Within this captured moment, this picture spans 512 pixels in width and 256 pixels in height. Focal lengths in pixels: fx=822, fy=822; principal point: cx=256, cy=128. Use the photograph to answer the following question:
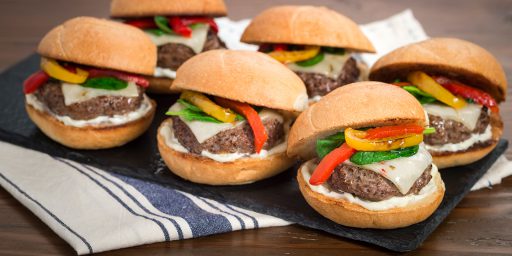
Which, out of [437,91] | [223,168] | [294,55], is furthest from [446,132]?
[223,168]

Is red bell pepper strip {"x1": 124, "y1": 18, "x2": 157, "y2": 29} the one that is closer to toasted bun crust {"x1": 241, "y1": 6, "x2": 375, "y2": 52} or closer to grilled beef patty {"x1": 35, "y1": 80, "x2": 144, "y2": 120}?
toasted bun crust {"x1": 241, "y1": 6, "x2": 375, "y2": 52}

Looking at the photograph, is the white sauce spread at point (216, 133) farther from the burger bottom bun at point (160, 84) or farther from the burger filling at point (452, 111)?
the burger bottom bun at point (160, 84)

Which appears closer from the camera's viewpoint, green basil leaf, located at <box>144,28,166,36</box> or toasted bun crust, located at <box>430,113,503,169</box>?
toasted bun crust, located at <box>430,113,503,169</box>

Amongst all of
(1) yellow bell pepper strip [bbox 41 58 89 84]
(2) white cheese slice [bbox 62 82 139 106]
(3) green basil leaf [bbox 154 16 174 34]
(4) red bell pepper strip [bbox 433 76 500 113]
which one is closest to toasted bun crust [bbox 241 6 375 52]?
(3) green basil leaf [bbox 154 16 174 34]

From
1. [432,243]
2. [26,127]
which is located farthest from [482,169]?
[26,127]

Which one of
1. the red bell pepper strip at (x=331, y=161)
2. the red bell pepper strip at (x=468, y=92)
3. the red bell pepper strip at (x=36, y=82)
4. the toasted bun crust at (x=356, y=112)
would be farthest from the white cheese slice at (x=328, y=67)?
the red bell pepper strip at (x=36, y=82)

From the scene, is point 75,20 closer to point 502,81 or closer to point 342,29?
point 342,29

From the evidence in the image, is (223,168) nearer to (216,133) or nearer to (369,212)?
(216,133)
